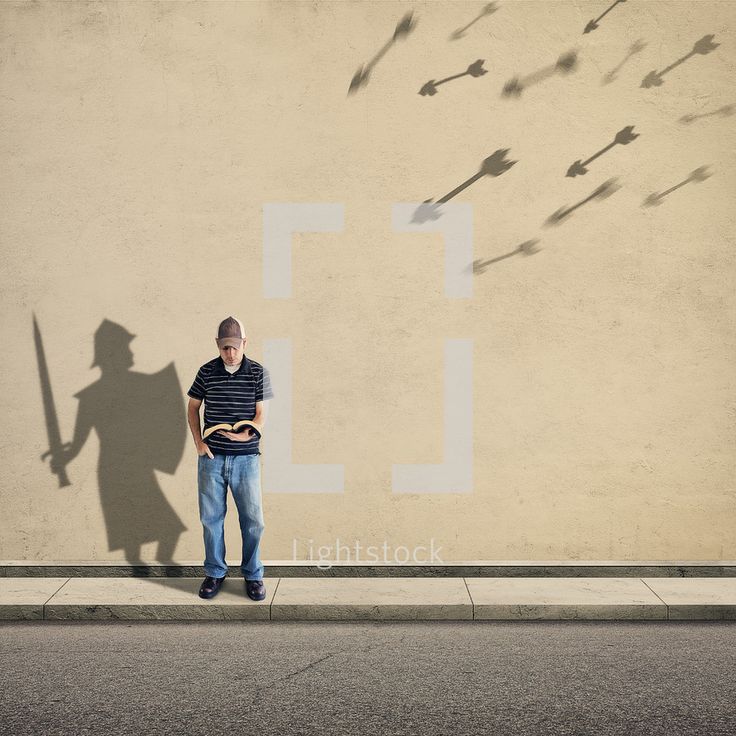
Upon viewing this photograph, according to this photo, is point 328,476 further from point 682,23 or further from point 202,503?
point 682,23

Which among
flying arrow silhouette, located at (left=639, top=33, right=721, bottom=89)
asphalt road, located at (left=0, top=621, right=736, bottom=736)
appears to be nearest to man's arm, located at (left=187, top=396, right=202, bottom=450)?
asphalt road, located at (left=0, top=621, right=736, bottom=736)

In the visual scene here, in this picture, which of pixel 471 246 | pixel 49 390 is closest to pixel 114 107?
pixel 49 390

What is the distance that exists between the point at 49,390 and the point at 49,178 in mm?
1775

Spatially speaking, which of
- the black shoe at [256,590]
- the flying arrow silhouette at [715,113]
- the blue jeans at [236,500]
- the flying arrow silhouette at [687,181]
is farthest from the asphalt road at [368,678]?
the flying arrow silhouette at [715,113]

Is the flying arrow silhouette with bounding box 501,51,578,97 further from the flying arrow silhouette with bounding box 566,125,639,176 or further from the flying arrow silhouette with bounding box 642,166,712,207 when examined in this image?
the flying arrow silhouette with bounding box 642,166,712,207

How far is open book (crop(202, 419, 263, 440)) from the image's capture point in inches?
256

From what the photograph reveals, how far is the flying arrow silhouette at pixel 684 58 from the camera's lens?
7.16m

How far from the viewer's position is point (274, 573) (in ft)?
23.6

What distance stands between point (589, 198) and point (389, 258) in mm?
1745

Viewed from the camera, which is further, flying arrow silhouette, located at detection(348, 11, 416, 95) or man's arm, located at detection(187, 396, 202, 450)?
flying arrow silhouette, located at detection(348, 11, 416, 95)

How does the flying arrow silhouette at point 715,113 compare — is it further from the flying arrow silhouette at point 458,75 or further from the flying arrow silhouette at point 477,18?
the flying arrow silhouette at point 477,18

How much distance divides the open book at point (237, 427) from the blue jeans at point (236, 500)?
19 cm

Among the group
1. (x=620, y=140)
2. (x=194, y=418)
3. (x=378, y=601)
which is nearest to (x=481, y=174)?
(x=620, y=140)

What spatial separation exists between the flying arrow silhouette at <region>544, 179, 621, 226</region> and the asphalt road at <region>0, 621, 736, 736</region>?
3.25 metres
